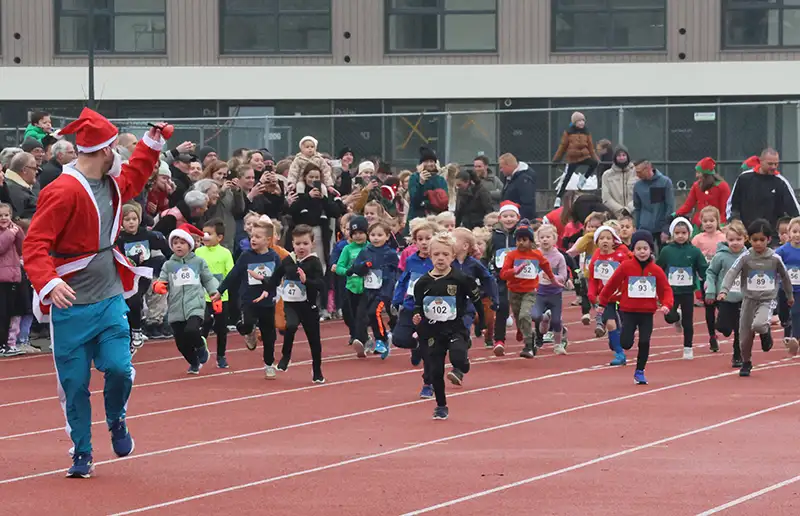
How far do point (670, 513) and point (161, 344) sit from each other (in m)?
11.5

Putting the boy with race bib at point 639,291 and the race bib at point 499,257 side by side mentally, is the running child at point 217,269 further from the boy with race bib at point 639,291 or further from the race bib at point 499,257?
the boy with race bib at point 639,291

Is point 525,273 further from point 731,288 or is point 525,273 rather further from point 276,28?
point 276,28

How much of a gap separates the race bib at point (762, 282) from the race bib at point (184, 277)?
5.45 m

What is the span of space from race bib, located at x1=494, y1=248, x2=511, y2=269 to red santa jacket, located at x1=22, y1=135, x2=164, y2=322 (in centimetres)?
905

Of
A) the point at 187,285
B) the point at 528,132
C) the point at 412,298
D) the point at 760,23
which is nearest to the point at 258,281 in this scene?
the point at 187,285

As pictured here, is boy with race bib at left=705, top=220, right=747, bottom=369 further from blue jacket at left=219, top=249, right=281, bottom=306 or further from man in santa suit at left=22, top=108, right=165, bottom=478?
man in santa suit at left=22, top=108, right=165, bottom=478

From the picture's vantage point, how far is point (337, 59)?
37.8 meters

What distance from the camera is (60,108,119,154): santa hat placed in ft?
33.0

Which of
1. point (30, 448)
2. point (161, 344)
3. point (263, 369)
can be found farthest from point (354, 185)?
point (30, 448)

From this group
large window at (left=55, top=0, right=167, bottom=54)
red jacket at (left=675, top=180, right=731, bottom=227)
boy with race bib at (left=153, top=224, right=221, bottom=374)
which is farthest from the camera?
large window at (left=55, top=0, right=167, bottom=54)

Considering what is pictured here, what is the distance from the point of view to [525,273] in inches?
726

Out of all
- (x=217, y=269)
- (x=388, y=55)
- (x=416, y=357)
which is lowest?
(x=416, y=357)

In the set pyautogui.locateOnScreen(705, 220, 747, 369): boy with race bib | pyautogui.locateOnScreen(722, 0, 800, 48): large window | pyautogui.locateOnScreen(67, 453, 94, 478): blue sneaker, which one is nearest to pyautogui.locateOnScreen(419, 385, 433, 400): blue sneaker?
pyautogui.locateOnScreen(705, 220, 747, 369): boy with race bib

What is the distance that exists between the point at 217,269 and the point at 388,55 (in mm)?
20611
